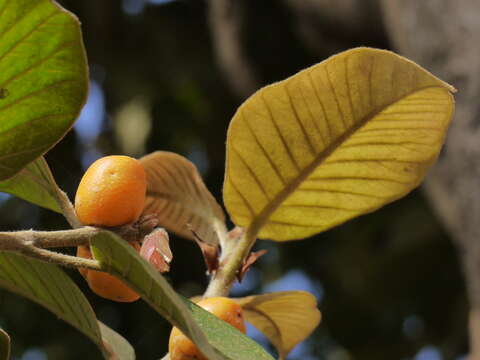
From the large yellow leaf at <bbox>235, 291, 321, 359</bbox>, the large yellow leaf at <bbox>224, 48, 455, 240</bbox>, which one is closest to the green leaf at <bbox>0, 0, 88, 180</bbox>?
the large yellow leaf at <bbox>224, 48, 455, 240</bbox>

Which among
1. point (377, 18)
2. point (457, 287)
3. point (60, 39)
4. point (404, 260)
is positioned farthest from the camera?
point (457, 287)

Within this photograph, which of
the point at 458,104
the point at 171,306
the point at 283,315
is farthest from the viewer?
the point at 458,104

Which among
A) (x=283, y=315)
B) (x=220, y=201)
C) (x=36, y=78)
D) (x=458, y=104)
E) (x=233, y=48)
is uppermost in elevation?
(x=36, y=78)

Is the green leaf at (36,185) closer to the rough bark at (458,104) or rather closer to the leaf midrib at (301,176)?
the leaf midrib at (301,176)

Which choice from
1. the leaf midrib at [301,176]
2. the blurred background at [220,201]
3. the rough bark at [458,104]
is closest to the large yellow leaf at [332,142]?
the leaf midrib at [301,176]

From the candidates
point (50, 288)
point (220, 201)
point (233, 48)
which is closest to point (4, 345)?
point (50, 288)

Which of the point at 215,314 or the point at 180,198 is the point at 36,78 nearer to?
the point at 215,314

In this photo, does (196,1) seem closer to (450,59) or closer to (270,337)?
(450,59)

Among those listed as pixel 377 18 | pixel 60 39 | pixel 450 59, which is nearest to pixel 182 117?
pixel 377 18
